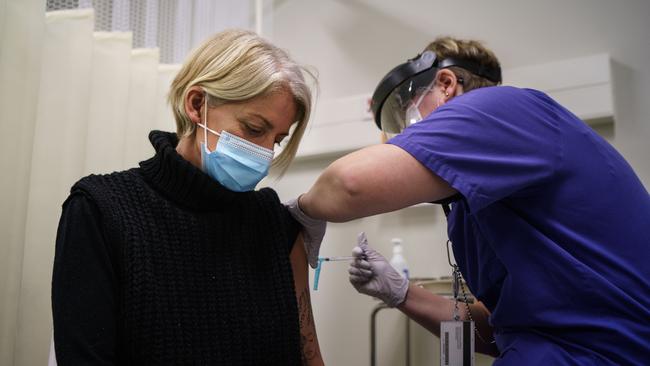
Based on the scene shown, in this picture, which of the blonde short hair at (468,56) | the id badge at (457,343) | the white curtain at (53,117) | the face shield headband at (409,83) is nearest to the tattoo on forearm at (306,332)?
the id badge at (457,343)

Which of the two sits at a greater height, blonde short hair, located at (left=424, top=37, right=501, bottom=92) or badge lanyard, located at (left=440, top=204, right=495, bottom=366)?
blonde short hair, located at (left=424, top=37, right=501, bottom=92)

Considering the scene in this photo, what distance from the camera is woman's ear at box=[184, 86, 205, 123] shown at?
117 centimetres

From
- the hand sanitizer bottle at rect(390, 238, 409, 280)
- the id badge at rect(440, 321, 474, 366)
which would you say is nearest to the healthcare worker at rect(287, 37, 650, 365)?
the id badge at rect(440, 321, 474, 366)

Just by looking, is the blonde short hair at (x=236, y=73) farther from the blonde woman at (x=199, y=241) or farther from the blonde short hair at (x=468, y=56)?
the blonde short hair at (x=468, y=56)

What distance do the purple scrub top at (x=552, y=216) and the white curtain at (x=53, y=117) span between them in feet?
3.70

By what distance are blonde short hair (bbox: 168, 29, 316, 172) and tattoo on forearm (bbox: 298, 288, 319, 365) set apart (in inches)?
18.3

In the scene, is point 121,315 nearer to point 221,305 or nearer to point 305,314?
point 221,305

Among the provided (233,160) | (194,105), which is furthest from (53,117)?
(233,160)

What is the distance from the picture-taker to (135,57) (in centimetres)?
191

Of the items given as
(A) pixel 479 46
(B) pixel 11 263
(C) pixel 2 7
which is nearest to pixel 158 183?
(B) pixel 11 263

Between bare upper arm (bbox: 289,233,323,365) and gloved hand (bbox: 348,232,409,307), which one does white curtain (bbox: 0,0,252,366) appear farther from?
gloved hand (bbox: 348,232,409,307)

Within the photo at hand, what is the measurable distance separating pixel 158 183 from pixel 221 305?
0.29 metres

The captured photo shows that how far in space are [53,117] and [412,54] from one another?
1.64 m

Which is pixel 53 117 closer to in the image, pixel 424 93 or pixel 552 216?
pixel 424 93
